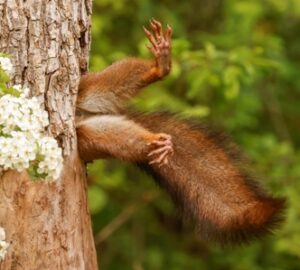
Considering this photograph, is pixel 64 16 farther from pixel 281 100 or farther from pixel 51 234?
pixel 281 100

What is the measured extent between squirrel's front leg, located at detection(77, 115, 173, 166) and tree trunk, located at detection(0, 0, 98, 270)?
0.33ft

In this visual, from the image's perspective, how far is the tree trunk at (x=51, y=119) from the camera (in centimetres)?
444

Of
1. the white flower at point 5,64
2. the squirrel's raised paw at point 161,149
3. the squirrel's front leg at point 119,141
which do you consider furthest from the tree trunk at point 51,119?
the white flower at point 5,64

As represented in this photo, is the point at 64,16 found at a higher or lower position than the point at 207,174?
higher

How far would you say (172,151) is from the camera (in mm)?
4797

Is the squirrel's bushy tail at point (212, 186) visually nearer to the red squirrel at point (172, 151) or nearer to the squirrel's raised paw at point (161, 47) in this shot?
the red squirrel at point (172, 151)

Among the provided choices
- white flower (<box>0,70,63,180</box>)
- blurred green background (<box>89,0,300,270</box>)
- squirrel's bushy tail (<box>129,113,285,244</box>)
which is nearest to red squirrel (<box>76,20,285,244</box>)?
squirrel's bushy tail (<box>129,113,285,244</box>)

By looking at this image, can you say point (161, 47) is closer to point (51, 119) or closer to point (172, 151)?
point (172, 151)

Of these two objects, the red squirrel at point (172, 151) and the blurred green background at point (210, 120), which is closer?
the red squirrel at point (172, 151)

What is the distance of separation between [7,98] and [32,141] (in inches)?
7.3

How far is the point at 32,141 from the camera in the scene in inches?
149

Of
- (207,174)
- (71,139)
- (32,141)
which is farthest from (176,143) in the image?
(32,141)

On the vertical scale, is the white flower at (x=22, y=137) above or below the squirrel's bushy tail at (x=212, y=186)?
above

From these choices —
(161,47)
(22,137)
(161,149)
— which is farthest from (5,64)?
(161,47)
